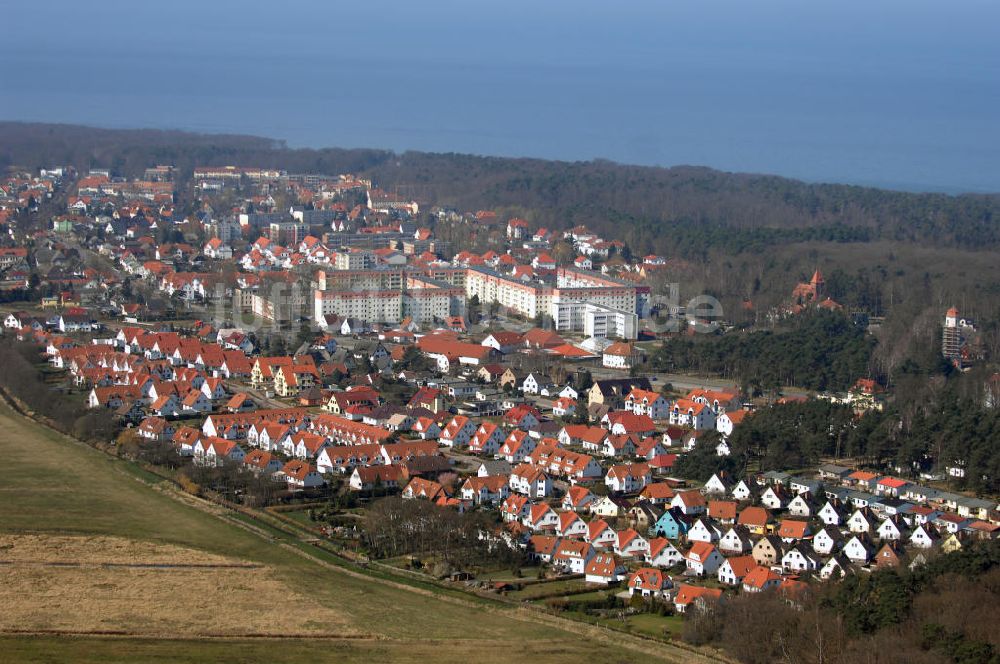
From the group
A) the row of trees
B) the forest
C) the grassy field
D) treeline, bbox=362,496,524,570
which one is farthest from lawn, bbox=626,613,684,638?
the forest

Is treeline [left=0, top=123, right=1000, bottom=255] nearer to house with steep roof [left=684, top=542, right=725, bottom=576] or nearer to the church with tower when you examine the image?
the church with tower

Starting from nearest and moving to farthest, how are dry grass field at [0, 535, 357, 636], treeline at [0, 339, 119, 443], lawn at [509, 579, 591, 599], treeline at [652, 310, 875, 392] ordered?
dry grass field at [0, 535, 357, 636] < lawn at [509, 579, 591, 599] < treeline at [0, 339, 119, 443] < treeline at [652, 310, 875, 392]

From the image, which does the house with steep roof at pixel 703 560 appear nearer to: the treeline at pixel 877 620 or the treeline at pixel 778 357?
the treeline at pixel 877 620

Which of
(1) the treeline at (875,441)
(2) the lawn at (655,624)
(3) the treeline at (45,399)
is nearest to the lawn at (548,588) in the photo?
(2) the lawn at (655,624)

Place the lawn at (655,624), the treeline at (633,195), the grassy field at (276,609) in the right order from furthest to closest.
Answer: the treeline at (633,195) < the lawn at (655,624) < the grassy field at (276,609)

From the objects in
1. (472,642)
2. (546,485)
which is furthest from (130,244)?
(472,642)

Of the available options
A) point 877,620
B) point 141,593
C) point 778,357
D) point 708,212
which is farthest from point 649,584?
point 708,212
